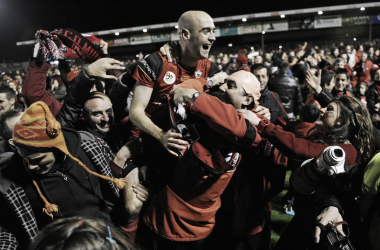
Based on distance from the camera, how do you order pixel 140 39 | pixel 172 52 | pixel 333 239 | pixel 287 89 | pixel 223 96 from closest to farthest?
1. pixel 333 239
2. pixel 223 96
3. pixel 172 52
4. pixel 287 89
5. pixel 140 39

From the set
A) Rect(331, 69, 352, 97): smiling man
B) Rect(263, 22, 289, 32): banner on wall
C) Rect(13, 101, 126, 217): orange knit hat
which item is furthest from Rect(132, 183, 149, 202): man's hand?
Rect(263, 22, 289, 32): banner on wall

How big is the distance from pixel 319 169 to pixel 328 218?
0.34m

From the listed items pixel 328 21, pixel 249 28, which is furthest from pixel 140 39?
pixel 328 21

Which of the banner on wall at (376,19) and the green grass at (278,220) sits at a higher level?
the banner on wall at (376,19)

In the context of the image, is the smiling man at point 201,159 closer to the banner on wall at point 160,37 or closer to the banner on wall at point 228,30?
the banner on wall at point 228,30

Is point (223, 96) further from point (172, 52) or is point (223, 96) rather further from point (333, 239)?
point (333, 239)

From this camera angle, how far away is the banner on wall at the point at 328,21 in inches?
1117

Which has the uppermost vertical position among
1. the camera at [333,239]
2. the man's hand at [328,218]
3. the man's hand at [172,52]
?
the man's hand at [172,52]

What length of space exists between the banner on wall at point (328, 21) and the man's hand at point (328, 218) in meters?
29.9

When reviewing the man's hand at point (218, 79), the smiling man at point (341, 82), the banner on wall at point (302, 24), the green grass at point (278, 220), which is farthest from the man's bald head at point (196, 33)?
the banner on wall at point (302, 24)

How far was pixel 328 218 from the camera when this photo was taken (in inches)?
76.8

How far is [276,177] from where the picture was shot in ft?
8.63

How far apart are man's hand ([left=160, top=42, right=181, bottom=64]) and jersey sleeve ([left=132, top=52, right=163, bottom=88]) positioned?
0.41ft

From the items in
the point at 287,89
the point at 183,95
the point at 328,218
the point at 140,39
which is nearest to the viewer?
the point at 328,218
